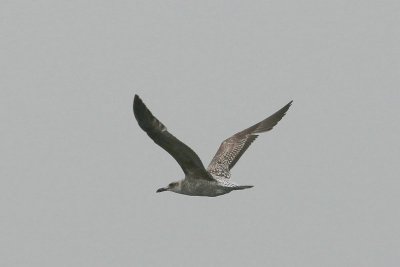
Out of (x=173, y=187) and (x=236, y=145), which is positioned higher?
(x=236, y=145)

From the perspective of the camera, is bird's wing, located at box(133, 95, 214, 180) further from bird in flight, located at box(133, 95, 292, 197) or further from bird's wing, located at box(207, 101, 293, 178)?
bird's wing, located at box(207, 101, 293, 178)

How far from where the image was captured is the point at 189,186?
15.8 m

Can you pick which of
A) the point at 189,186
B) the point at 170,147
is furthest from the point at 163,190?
the point at 170,147

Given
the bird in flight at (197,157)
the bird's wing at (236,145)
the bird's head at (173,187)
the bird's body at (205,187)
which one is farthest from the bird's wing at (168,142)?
the bird's wing at (236,145)

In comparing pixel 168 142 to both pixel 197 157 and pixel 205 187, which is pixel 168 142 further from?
pixel 205 187

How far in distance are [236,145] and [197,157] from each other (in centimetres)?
409

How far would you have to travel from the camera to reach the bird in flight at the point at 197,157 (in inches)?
535

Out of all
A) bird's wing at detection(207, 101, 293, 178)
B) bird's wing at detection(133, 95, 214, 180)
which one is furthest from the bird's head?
bird's wing at detection(207, 101, 293, 178)

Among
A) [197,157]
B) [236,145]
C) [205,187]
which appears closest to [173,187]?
[205,187]

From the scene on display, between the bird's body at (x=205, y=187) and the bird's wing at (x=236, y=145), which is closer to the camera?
the bird's body at (x=205, y=187)

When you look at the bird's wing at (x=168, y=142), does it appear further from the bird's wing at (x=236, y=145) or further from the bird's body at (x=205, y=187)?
the bird's wing at (x=236, y=145)

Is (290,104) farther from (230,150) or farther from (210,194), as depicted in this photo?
(210,194)

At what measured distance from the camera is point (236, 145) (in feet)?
60.8

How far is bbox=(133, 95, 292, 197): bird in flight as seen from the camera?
13586 millimetres
